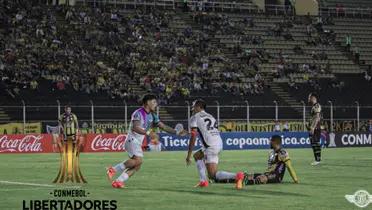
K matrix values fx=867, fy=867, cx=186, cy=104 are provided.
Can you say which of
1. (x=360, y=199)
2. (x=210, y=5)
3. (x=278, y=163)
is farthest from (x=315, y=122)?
(x=210, y=5)

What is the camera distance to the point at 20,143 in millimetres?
44844

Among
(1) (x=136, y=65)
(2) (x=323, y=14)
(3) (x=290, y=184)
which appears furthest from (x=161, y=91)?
(3) (x=290, y=184)

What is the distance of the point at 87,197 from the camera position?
16.2m

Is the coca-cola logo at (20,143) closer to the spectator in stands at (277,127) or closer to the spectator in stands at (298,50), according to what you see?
the spectator in stands at (277,127)

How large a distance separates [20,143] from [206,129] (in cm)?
2714

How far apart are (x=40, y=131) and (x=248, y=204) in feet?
105

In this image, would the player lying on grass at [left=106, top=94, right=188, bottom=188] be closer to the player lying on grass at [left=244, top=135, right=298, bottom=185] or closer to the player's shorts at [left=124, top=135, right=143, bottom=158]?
the player's shorts at [left=124, top=135, right=143, bottom=158]

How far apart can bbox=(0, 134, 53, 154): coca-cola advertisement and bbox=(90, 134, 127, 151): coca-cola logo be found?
100 inches

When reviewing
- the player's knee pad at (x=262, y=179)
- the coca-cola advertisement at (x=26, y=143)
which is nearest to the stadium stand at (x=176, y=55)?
the coca-cola advertisement at (x=26, y=143)

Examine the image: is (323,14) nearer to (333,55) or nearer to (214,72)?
(333,55)

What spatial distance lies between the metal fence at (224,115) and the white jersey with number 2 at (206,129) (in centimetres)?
2580

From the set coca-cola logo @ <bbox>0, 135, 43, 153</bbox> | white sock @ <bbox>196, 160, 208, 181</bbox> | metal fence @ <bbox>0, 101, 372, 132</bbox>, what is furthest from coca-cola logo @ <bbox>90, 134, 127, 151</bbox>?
white sock @ <bbox>196, 160, 208, 181</bbox>

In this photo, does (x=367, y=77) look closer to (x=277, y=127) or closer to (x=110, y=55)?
(x=277, y=127)

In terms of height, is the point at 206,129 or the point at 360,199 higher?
the point at 206,129
